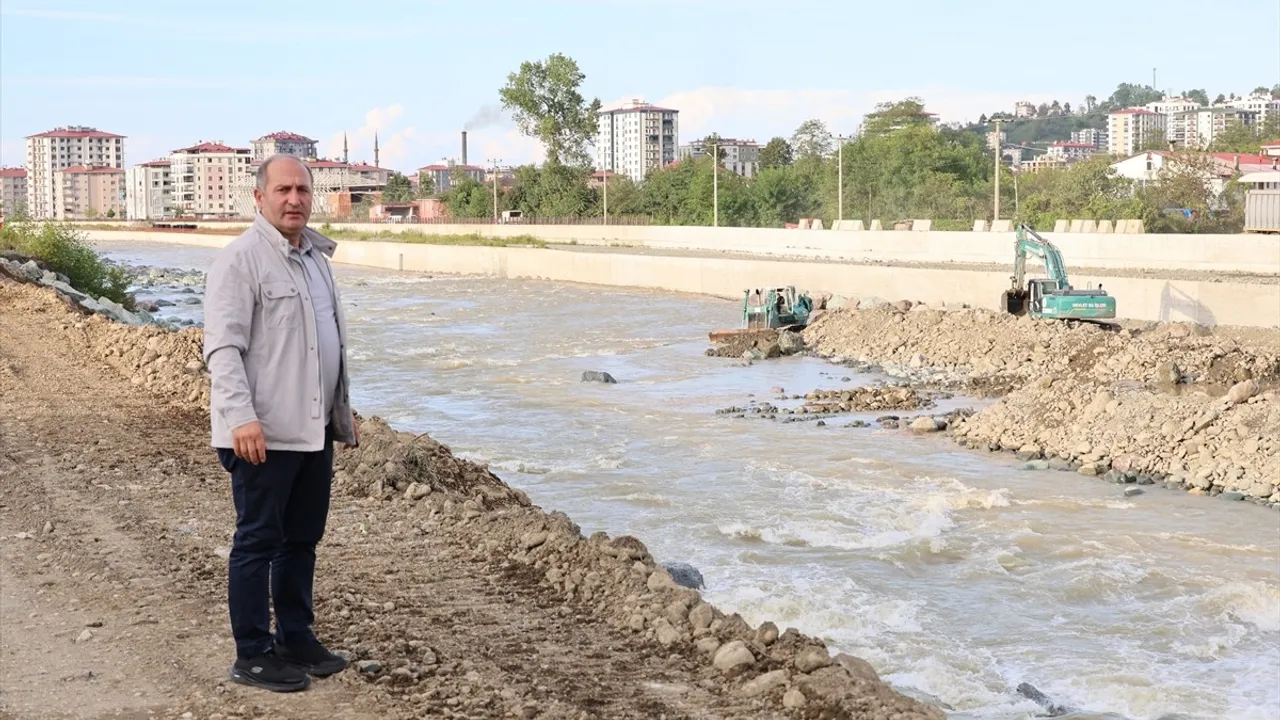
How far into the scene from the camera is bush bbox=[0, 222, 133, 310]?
111 feet

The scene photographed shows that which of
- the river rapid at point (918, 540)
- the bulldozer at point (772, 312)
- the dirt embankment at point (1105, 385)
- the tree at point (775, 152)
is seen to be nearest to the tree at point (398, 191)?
the tree at point (775, 152)

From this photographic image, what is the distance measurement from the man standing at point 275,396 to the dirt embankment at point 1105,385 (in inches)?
456

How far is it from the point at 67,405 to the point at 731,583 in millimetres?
7456

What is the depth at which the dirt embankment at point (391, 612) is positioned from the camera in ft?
18.5

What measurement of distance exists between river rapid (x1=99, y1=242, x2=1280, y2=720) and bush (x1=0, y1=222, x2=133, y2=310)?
41.5ft

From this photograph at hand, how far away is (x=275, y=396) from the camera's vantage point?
17.1 ft

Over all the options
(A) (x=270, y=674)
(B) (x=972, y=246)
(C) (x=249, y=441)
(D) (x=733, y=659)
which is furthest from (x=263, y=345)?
(B) (x=972, y=246)

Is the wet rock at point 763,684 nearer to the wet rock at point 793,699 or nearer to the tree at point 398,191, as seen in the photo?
the wet rock at point 793,699

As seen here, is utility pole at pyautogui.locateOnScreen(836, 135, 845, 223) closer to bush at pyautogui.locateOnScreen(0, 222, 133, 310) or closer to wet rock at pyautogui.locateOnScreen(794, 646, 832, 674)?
bush at pyautogui.locateOnScreen(0, 222, 133, 310)

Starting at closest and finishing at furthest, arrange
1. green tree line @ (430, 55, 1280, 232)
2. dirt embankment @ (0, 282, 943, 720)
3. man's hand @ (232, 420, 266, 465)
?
man's hand @ (232, 420, 266, 465)
dirt embankment @ (0, 282, 943, 720)
green tree line @ (430, 55, 1280, 232)

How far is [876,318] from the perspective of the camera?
31203mm

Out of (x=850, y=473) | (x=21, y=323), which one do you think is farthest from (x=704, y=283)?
(x=850, y=473)

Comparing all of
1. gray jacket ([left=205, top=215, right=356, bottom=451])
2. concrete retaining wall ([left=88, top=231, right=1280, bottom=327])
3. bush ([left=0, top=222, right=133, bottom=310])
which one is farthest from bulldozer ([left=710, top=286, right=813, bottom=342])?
gray jacket ([left=205, top=215, right=356, bottom=451])

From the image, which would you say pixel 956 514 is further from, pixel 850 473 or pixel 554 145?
pixel 554 145
